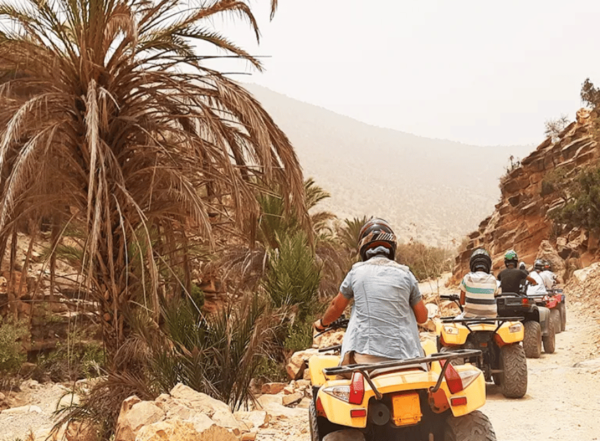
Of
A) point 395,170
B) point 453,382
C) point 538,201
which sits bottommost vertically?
point 453,382

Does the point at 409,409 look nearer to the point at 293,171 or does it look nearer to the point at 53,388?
the point at 293,171

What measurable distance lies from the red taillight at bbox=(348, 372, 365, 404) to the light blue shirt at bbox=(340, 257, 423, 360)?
350 mm

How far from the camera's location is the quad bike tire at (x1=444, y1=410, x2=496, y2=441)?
3354 millimetres

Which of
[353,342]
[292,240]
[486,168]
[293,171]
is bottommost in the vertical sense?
[353,342]

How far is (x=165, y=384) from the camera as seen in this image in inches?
260

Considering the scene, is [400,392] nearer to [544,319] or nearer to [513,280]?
[513,280]

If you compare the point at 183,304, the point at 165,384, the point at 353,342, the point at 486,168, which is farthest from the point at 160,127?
the point at 486,168

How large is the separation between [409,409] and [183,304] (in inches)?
171

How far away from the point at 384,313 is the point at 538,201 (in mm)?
30759

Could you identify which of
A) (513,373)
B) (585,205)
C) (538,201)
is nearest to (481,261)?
(513,373)

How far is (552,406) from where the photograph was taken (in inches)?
268

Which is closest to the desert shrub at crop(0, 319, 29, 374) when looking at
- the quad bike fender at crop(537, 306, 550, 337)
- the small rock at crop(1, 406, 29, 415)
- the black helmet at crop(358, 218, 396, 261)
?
the small rock at crop(1, 406, 29, 415)

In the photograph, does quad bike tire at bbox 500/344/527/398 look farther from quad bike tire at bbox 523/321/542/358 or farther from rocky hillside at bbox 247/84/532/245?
rocky hillside at bbox 247/84/532/245

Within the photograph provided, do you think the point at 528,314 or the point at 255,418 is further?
the point at 528,314
